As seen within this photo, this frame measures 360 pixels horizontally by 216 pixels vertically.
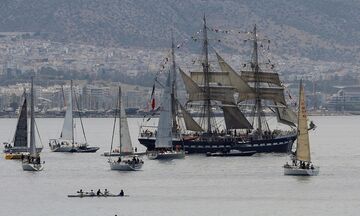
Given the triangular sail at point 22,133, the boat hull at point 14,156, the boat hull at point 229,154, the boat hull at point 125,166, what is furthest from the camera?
the triangular sail at point 22,133

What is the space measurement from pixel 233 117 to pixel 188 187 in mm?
43657

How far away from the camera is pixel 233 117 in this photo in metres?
147

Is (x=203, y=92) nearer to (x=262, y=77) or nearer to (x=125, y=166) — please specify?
(x=262, y=77)

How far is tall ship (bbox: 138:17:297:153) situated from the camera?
14012cm

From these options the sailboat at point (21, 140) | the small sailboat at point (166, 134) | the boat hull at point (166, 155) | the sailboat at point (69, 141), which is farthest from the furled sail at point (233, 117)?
the sailboat at point (21, 140)

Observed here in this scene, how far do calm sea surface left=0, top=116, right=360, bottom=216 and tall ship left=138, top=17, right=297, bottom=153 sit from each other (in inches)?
183

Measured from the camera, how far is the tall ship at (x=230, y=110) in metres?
140

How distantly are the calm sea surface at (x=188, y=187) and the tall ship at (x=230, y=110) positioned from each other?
4.64m

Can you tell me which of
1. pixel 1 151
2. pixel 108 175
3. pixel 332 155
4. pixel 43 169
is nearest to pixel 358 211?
pixel 108 175

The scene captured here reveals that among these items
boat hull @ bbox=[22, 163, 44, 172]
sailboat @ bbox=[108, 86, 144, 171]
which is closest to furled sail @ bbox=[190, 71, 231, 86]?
sailboat @ bbox=[108, 86, 144, 171]

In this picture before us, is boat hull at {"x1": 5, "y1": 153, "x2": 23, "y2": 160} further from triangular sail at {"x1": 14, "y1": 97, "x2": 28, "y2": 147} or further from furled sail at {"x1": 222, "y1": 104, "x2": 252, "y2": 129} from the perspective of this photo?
furled sail at {"x1": 222, "y1": 104, "x2": 252, "y2": 129}

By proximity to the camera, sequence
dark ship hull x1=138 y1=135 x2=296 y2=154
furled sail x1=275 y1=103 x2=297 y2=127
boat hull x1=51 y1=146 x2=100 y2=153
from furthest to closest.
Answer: furled sail x1=275 y1=103 x2=297 y2=127 → boat hull x1=51 y1=146 x2=100 y2=153 → dark ship hull x1=138 y1=135 x2=296 y2=154

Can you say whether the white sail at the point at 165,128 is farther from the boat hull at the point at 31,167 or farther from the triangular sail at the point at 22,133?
the boat hull at the point at 31,167

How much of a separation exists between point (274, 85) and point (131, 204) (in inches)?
2359
